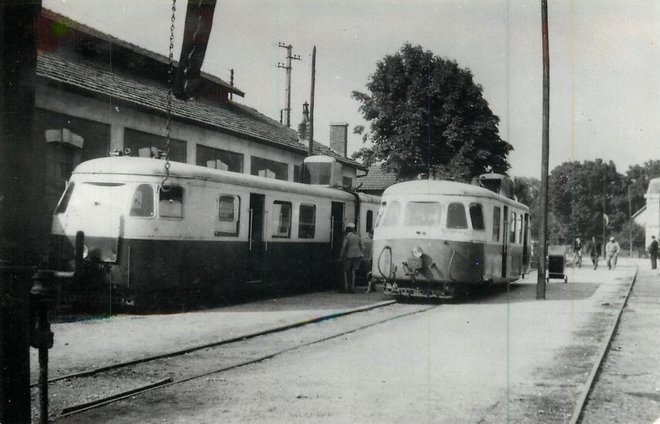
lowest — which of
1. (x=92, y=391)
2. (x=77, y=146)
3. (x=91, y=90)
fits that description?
(x=92, y=391)

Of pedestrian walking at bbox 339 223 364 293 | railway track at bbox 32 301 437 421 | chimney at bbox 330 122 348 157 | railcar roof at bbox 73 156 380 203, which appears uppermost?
chimney at bbox 330 122 348 157

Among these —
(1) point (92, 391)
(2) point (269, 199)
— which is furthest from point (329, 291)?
(1) point (92, 391)

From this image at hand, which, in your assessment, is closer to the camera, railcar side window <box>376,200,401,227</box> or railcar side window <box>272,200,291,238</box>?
railcar side window <box>272,200,291,238</box>

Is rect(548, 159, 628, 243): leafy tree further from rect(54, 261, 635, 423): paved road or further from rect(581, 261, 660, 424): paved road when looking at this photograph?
rect(54, 261, 635, 423): paved road

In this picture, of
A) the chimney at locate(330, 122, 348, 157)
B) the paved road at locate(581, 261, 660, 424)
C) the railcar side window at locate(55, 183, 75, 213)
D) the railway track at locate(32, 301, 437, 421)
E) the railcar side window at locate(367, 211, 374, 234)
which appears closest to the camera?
the paved road at locate(581, 261, 660, 424)

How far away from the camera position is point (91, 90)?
16797 millimetres

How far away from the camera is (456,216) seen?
51.4 ft

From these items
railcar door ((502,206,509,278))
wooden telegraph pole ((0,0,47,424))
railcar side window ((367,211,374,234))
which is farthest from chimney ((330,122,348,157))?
wooden telegraph pole ((0,0,47,424))

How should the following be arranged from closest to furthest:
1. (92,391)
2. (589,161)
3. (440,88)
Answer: (92,391) → (440,88) → (589,161)

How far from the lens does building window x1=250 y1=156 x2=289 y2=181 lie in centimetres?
2583

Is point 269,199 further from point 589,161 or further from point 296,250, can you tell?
point 589,161

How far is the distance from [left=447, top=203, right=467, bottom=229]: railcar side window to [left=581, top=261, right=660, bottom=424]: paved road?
3.72 m

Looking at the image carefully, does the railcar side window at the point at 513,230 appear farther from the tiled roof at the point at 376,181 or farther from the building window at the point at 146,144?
the tiled roof at the point at 376,181

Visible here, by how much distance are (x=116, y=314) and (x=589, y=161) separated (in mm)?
81722
